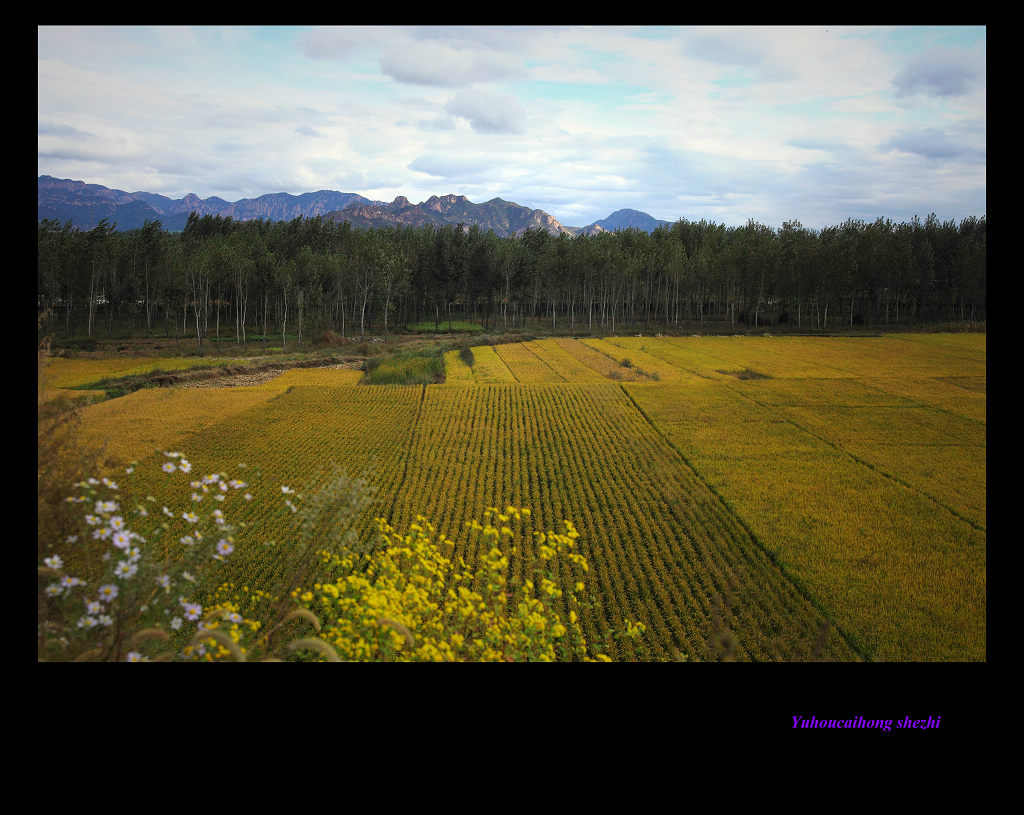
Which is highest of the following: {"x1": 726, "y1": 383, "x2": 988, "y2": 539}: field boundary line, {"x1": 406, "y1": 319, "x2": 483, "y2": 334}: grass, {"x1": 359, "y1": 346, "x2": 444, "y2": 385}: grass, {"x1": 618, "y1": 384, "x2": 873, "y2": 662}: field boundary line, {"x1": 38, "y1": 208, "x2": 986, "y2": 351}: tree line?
{"x1": 38, "y1": 208, "x2": 986, "y2": 351}: tree line

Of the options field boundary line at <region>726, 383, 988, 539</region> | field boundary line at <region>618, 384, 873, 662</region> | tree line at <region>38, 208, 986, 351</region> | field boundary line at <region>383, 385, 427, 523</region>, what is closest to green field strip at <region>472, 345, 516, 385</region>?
field boundary line at <region>383, 385, 427, 523</region>

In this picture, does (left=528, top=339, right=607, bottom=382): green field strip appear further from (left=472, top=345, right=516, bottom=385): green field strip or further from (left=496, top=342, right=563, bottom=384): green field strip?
(left=472, top=345, right=516, bottom=385): green field strip

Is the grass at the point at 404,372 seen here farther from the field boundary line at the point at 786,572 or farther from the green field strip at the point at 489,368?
the field boundary line at the point at 786,572

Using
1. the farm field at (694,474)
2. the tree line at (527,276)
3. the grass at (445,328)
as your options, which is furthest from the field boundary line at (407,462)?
the grass at (445,328)

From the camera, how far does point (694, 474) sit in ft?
51.9

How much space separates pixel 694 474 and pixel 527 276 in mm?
57477

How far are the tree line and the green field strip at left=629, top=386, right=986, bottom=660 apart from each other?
135ft

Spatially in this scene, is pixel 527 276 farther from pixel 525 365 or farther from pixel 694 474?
pixel 694 474

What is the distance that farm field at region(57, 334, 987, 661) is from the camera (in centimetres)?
919

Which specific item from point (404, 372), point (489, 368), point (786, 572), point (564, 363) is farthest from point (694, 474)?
point (564, 363)

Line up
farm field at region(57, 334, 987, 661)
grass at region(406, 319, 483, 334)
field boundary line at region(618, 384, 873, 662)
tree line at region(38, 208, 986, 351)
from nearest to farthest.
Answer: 1. field boundary line at region(618, 384, 873, 662)
2. farm field at region(57, 334, 987, 661)
3. tree line at region(38, 208, 986, 351)
4. grass at region(406, 319, 483, 334)

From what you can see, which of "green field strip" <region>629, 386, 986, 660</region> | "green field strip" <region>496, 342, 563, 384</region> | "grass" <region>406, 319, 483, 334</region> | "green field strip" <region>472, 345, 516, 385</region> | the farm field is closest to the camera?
"green field strip" <region>629, 386, 986, 660</region>
